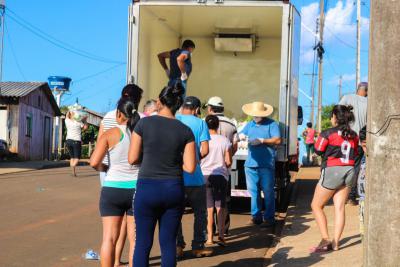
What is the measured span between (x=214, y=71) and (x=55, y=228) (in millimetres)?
6151

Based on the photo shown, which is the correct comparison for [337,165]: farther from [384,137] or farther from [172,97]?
[384,137]

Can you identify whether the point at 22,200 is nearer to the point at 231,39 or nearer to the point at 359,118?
the point at 231,39

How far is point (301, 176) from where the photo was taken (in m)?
19.0

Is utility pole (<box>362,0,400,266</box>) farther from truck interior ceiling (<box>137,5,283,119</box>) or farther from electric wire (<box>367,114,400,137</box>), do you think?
truck interior ceiling (<box>137,5,283,119</box>)

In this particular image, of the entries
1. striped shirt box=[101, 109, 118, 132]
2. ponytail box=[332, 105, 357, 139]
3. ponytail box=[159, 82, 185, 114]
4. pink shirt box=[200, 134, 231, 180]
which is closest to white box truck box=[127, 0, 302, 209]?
pink shirt box=[200, 134, 231, 180]

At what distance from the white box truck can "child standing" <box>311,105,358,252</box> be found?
112 inches

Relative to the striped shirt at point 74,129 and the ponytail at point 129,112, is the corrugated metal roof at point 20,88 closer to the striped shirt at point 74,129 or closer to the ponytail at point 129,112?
the striped shirt at point 74,129

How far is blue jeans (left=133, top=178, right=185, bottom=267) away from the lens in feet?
15.4

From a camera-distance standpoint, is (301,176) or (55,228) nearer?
(55,228)

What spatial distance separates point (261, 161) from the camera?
9070 mm

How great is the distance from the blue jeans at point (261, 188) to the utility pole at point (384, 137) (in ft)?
16.9

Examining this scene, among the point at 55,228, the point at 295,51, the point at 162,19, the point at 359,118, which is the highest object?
the point at 162,19

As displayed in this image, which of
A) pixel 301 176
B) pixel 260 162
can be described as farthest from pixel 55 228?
pixel 301 176

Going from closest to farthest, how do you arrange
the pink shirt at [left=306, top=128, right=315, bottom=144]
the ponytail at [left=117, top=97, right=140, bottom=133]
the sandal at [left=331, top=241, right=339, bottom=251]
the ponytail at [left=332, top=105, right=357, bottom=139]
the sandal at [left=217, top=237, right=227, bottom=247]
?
the ponytail at [left=117, top=97, right=140, bottom=133], the ponytail at [left=332, top=105, right=357, bottom=139], the sandal at [left=331, top=241, right=339, bottom=251], the sandal at [left=217, top=237, right=227, bottom=247], the pink shirt at [left=306, top=128, right=315, bottom=144]
